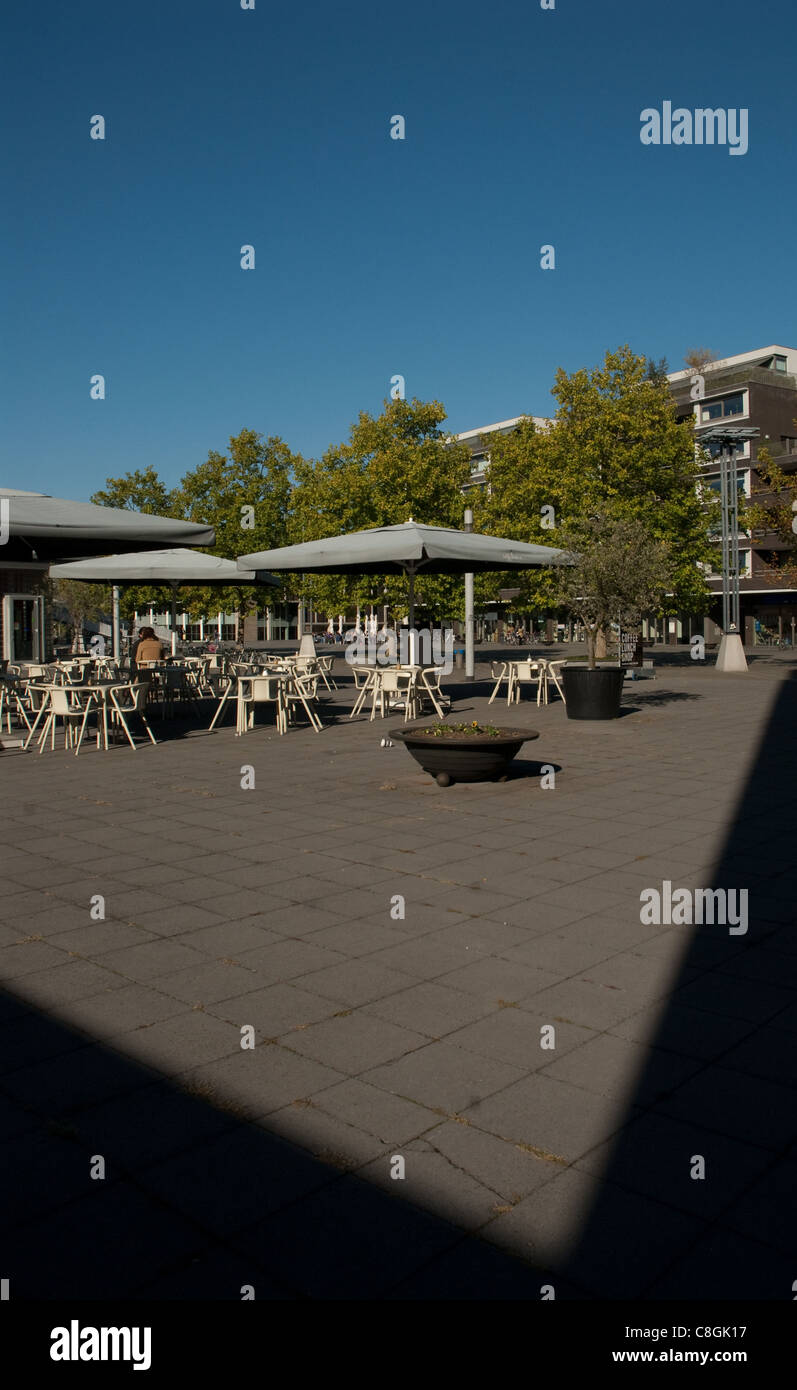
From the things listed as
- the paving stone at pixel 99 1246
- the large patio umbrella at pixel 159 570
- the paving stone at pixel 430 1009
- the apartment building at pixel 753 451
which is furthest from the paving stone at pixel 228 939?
the apartment building at pixel 753 451

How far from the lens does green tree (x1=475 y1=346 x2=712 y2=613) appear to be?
28859mm

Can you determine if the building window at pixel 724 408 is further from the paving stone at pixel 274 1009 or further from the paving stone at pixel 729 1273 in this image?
the paving stone at pixel 729 1273

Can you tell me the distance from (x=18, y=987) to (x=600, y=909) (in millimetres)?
2775

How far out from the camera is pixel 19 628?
2759cm

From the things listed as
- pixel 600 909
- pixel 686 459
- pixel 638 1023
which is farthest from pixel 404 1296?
pixel 686 459

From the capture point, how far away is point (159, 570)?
49.3ft

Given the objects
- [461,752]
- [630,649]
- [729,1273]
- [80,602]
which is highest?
Result: [80,602]

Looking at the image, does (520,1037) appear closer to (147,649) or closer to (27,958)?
(27,958)

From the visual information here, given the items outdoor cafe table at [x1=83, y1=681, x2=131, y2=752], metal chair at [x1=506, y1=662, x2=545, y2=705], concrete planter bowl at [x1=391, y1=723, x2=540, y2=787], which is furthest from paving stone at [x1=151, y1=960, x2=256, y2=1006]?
metal chair at [x1=506, y1=662, x2=545, y2=705]

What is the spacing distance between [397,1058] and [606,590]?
36.1ft

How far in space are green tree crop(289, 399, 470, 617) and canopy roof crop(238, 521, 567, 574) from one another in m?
15.1

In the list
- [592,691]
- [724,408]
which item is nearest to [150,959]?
[592,691]

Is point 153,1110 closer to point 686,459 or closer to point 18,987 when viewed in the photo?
point 18,987

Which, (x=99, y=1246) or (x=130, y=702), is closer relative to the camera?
(x=99, y=1246)
